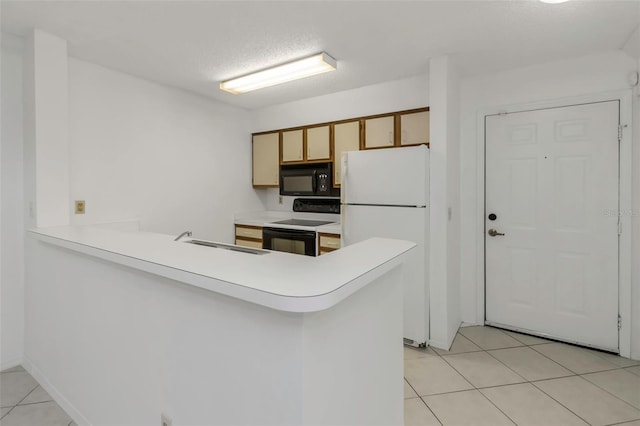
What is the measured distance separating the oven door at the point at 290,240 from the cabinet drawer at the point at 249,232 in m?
0.13

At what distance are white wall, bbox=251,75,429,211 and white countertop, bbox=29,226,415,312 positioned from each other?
208 centimetres

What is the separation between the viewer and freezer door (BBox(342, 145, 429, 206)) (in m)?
2.67

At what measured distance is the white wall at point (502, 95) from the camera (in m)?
2.57

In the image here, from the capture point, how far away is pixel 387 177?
280 cm

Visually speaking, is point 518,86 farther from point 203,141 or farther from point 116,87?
point 116,87

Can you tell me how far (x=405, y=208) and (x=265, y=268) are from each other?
1874 millimetres

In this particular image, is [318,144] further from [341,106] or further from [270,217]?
[270,217]

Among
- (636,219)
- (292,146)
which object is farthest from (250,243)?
(636,219)

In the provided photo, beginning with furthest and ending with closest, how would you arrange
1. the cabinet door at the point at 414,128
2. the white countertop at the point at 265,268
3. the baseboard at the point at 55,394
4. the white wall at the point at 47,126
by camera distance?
the cabinet door at the point at 414,128
the white wall at the point at 47,126
the baseboard at the point at 55,394
the white countertop at the point at 265,268

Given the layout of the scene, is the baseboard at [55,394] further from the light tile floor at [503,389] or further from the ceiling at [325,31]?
the ceiling at [325,31]

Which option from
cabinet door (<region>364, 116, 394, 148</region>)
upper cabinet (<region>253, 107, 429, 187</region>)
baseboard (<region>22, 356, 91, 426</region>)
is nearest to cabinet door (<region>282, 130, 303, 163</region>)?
upper cabinet (<region>253, 107, 429, 187</region>)

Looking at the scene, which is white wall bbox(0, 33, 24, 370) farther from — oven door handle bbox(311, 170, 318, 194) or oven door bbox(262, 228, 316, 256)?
oven door handle bbox(311, 170, 318, 194)

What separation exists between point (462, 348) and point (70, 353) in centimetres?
278

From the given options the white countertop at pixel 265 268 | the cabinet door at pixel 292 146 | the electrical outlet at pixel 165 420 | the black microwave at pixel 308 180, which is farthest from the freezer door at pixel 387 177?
the electrical outlet at pixel 165 420
